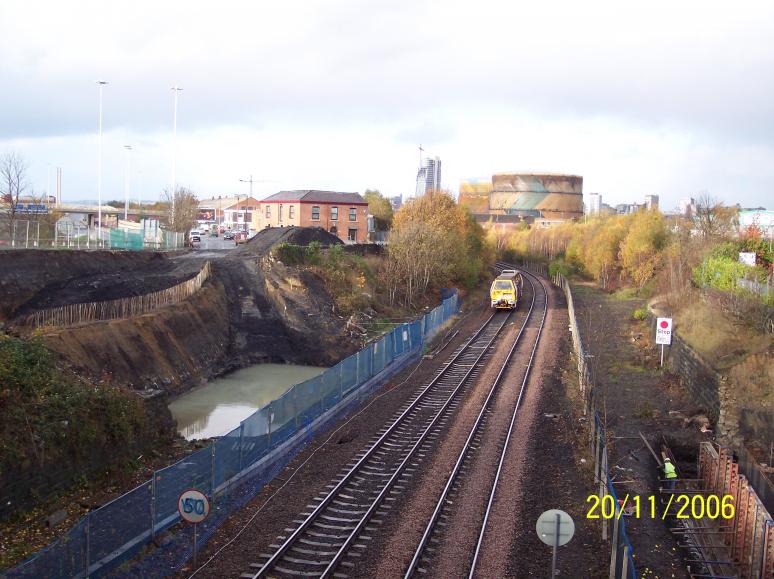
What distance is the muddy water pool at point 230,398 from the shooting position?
83.3 feet

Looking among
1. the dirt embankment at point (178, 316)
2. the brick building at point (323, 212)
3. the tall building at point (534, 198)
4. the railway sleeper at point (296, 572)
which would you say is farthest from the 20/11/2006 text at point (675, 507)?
the tall building at point (534, 198)

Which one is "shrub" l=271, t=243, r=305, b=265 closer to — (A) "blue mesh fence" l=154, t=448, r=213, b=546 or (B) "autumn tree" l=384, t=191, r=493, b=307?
(B) "autumn tree" l=384, t=191, r=493, b=307

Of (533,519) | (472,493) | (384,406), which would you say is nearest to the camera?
(533,519)

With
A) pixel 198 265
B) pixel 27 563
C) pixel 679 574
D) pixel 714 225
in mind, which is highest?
pixel 714 225

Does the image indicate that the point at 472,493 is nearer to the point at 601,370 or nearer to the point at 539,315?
the point at 601,370

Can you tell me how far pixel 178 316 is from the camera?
32.7m

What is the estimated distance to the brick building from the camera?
2876 inches

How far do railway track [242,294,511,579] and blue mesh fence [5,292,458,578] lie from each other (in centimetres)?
173

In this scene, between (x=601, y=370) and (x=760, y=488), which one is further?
(x=601, y=370)

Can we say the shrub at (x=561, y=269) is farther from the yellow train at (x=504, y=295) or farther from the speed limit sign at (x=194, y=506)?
the speed limit sign at (x=194, y=506)

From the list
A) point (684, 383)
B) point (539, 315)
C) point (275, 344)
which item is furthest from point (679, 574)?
point (539, 315)

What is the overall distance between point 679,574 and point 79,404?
13371mm

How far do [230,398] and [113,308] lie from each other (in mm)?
5947

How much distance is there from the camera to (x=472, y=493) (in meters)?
16.5
